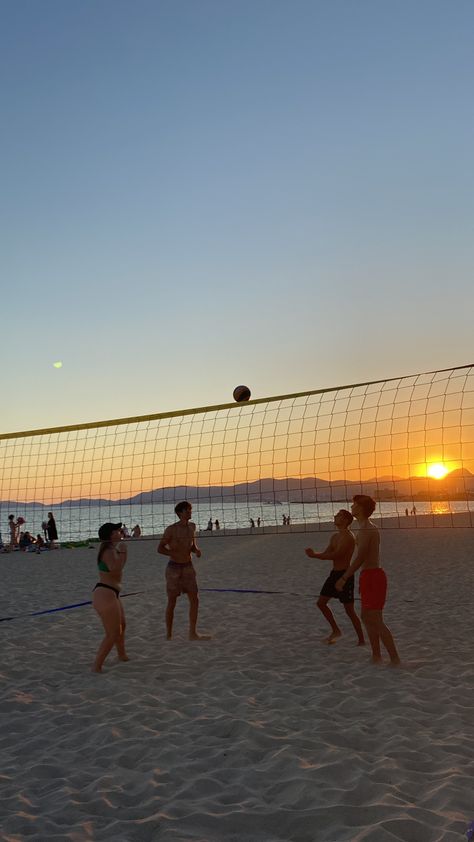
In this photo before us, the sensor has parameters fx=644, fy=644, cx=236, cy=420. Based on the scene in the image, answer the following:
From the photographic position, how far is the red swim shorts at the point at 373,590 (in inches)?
205

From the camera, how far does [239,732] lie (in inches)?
151

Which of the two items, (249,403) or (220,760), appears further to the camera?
(249,403)

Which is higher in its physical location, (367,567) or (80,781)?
(367,567)

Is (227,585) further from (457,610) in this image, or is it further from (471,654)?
(471,654)

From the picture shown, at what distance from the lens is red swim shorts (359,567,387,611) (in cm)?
520

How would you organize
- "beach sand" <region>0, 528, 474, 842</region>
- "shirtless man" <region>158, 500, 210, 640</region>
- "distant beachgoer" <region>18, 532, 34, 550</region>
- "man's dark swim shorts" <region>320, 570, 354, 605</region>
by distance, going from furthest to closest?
"distant beachgoer" <region>18, 532, 34, 550</region>, "shirtless man" <region>158, 500, 210, 640</region>, "man's dark swim shorts" <region>320, 570, 354, 605</region>, "beach sand" <region>0, 528, 474, 842</region>

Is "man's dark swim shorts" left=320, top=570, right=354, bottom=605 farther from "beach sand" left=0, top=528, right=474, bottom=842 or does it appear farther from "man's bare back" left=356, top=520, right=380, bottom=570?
"man's bare back" left=356, top=520, right=380, bottom=570

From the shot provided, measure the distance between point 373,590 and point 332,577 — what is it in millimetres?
1068

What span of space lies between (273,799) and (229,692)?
1.79 m

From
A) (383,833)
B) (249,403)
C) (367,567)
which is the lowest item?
(383,833)

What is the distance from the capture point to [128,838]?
2635 mm

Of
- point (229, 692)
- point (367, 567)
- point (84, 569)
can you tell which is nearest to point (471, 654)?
point (367, 567)

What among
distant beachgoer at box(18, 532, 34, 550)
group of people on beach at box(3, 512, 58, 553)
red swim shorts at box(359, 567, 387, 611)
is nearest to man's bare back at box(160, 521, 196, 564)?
red swim shorts at box(359, 567, 387, 611)

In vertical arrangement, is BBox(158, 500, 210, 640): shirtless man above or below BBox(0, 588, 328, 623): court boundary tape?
above
